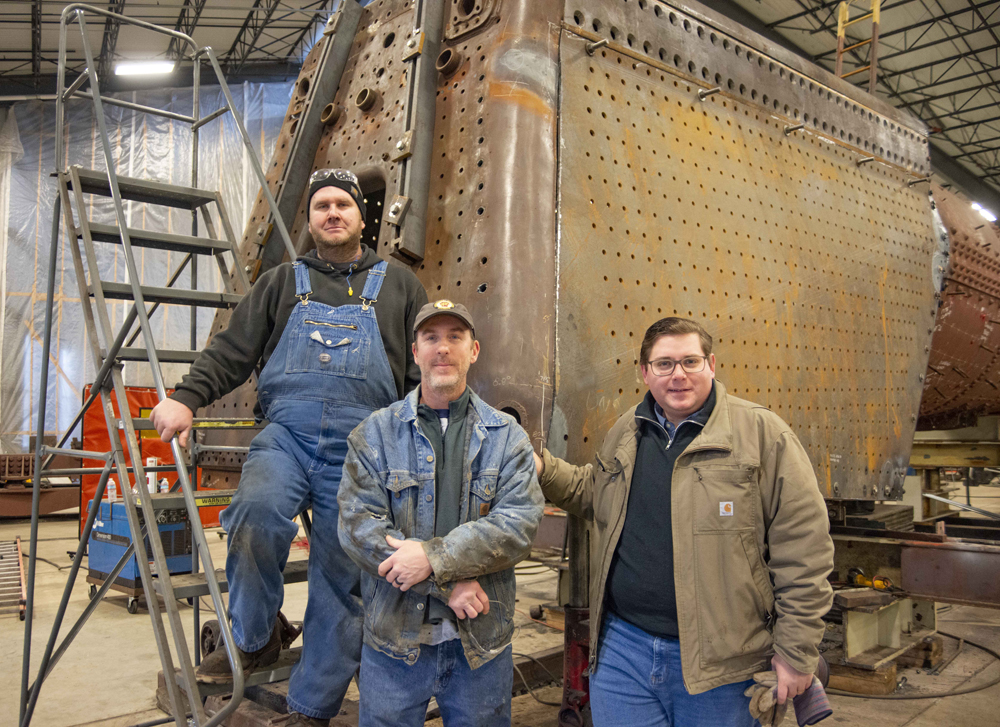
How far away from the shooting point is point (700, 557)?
2.09 meters

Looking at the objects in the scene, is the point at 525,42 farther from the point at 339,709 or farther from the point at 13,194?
the point at 13,194

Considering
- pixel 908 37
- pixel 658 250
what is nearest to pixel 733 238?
pixel 658 250

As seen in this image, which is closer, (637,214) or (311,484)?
(311,484)

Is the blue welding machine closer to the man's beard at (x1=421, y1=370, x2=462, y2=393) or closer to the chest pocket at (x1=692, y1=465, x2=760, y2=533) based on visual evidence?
the man's beard at (x1=421, y1=370, x2=462, y2=393)

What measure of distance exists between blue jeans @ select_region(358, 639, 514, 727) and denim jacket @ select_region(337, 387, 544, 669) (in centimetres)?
6

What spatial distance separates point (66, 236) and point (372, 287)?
15511mm

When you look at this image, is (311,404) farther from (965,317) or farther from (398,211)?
(965,317)

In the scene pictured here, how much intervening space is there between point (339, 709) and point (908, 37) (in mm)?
22802

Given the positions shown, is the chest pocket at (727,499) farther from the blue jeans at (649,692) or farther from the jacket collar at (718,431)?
the blue jeans at (649,692)

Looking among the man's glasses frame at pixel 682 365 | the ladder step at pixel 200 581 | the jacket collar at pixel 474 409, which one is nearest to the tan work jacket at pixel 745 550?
the man's glasses frame at pixel 682 365

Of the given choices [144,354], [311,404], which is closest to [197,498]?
[144,354]

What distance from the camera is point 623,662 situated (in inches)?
88.0

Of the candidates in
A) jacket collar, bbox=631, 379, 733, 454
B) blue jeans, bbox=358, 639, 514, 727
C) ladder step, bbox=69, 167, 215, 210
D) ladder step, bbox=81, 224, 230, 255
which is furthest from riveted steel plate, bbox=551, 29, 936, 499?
ladder step, bbox=69, 167, 215, 210

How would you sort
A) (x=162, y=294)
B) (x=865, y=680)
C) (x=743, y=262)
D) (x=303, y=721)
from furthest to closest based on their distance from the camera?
(x=865, y=680) < (x=743, y=262) < (x=162, y=294) < (x=303, y=721)
